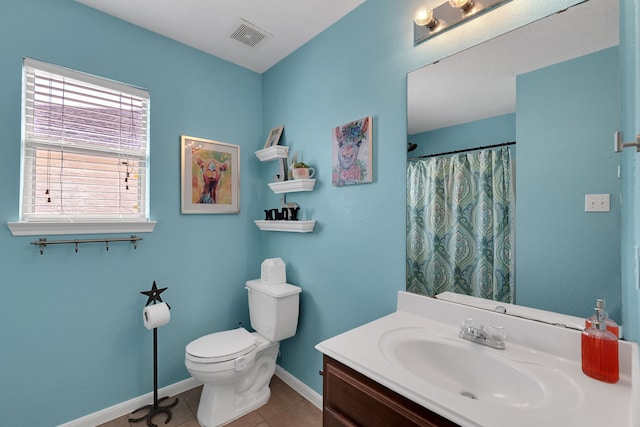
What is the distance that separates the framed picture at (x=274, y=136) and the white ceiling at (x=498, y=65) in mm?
1165

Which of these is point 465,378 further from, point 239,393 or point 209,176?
point 209,176

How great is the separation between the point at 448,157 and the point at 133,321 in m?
2.18

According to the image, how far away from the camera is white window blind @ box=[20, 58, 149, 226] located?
1.64 meters

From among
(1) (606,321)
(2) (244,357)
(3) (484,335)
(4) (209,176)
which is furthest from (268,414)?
(1) (606,321)

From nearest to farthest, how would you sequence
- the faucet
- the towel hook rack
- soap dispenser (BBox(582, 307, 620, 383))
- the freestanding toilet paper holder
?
soap dispenser (BBox(582, 307, 620, 383))
the faucet
the towel hook rack
the freestanding toilet paper holder

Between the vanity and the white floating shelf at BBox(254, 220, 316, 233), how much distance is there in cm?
87

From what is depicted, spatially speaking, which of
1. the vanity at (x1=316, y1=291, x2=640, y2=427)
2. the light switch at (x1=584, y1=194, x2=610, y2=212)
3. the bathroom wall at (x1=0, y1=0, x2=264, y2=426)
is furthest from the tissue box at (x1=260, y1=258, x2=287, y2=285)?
the light switch at (x1=584, y1=194, x2=610, y2=212)

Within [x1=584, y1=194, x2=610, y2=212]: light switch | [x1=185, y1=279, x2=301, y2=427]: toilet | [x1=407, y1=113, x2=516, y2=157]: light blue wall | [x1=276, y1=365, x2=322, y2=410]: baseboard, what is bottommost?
[x1=276, y1=365, x2=322, y2=410]: baseboard

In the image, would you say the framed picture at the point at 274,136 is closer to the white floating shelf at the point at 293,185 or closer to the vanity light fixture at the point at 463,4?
the white floating shelf at the point at 293,185

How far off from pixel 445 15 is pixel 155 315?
2295mm

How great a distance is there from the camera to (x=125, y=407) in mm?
1893

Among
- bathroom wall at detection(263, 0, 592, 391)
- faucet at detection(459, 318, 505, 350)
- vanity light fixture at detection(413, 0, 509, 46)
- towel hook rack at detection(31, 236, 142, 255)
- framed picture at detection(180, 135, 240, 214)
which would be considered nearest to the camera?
faucet at detection(459, 318, 505, 350)

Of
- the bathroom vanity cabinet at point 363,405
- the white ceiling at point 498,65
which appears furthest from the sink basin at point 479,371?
the white ceiling at point 498,65

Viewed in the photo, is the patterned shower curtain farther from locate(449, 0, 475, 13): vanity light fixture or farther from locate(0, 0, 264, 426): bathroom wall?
locate(0, 0, 264, 426): bathroom wall
